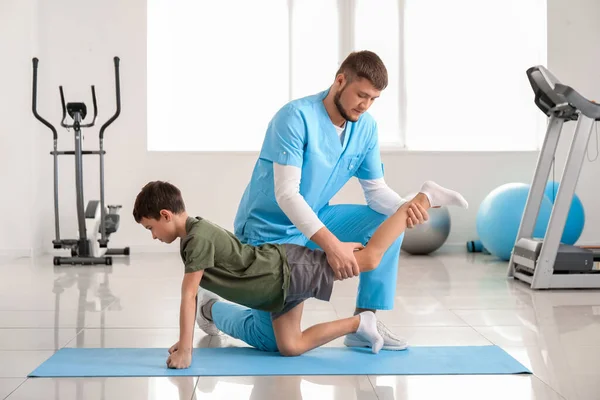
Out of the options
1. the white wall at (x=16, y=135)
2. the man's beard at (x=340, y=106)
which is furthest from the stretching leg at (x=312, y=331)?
the white wall at (x=16, y=135)

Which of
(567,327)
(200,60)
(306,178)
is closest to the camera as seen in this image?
(306,178)

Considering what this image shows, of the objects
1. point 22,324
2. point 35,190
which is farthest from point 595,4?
point 22,324

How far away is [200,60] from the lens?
21.8 ft

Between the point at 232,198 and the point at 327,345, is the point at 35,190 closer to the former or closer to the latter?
the point at 232,198

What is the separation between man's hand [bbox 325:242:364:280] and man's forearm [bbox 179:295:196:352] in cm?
44

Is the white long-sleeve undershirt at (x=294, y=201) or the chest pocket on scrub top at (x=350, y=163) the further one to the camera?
the chest pocket on scrub top at (x=350, y=163)

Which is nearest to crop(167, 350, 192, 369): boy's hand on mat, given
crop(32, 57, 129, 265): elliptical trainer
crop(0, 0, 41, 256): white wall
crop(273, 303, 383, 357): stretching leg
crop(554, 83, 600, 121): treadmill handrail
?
crop(273, 303, 383, 357): stretching leg

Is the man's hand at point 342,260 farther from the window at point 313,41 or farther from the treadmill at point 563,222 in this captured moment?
the window at point 313,41

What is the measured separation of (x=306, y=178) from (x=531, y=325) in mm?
1223

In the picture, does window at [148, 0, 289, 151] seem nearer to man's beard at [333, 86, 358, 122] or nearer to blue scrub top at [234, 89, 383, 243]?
blue scrub top at [234, 89, 383, 243]

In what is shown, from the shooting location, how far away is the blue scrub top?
248cm

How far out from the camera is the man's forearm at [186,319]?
2254mm

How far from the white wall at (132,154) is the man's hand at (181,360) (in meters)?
4.23

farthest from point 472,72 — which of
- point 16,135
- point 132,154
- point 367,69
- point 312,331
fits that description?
point 312,331
